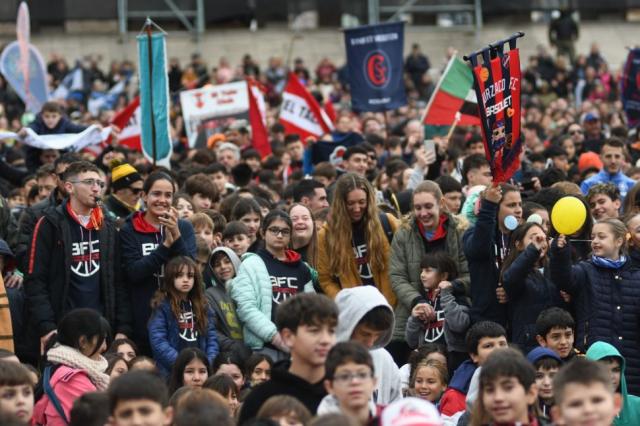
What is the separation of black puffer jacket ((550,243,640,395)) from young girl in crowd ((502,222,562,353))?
121mm

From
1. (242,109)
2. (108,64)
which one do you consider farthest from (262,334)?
(108,64)

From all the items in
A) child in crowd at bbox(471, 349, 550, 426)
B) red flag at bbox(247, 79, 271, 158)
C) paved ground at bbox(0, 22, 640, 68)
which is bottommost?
child in crowd at bbox(471, 349, 550, 426)

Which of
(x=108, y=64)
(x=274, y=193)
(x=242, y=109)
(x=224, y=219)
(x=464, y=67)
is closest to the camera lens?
(x=224, y=219)

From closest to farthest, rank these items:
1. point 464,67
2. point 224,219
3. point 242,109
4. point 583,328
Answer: point 583,328 → point 224,219 → point 464,67 → point 242,109

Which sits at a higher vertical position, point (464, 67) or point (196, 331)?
point (464, 67)

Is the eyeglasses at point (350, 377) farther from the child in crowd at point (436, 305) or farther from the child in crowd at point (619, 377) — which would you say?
the child in crowd at point (436, 305)

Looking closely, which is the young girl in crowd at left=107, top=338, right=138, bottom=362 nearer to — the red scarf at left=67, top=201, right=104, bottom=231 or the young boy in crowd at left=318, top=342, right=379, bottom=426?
the red scarf at left=67, top=201, right=104, bottom=231

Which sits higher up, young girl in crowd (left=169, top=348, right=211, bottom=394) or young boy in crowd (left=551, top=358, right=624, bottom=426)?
young boy in crowd (left=551, top=358, right=624, bottom=426)

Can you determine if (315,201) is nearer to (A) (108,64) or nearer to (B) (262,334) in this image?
(B) (262,334)

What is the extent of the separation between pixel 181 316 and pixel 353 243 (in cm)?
136

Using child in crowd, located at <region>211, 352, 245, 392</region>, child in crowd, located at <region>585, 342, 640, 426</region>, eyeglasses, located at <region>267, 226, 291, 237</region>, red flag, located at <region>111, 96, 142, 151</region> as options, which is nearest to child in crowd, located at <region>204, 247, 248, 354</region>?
child in crowd, located at <region>211, 352, 245, 392</region>

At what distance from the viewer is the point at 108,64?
33719 millimetres

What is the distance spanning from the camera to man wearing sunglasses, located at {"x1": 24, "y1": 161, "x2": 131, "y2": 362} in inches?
447

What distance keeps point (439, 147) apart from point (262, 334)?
4.84 meters
